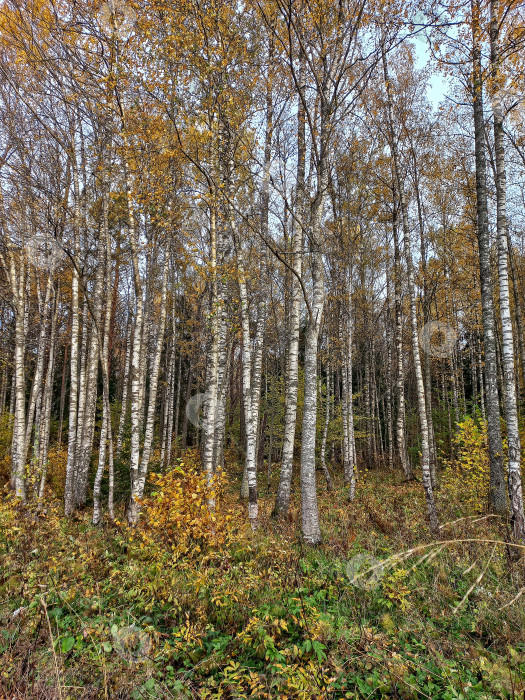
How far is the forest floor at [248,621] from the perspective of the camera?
2691 millimetres

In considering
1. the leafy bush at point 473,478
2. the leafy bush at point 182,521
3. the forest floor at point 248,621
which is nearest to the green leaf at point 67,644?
the forest floor at point 248,621

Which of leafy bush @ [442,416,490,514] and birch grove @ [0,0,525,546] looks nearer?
birch grove @ [0,0,525,546]

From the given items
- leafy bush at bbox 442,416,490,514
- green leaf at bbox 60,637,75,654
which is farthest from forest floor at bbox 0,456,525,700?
leafy bush at bbox 442,416,490,514

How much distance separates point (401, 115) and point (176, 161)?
6.25m

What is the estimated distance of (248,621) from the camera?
3770mm

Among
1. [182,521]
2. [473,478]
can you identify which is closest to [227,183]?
[182,521]

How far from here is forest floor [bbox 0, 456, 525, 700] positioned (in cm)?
269

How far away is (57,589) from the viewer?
389cm

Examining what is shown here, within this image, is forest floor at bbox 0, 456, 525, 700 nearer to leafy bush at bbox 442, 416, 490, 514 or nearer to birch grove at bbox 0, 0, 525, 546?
birch grove at bbox 0, 0, 525, 546

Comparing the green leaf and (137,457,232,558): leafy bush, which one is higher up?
(137,457,232,558): leafy bush

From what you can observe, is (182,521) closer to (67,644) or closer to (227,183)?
(67,644)

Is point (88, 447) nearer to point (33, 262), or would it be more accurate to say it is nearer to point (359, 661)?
point (33, 262)

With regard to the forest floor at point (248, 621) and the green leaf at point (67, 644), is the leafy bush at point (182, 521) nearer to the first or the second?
the forest floor at point (248, 621)

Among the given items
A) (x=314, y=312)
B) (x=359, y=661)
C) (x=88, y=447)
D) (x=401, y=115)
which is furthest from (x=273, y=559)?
(x=401, y=115)
